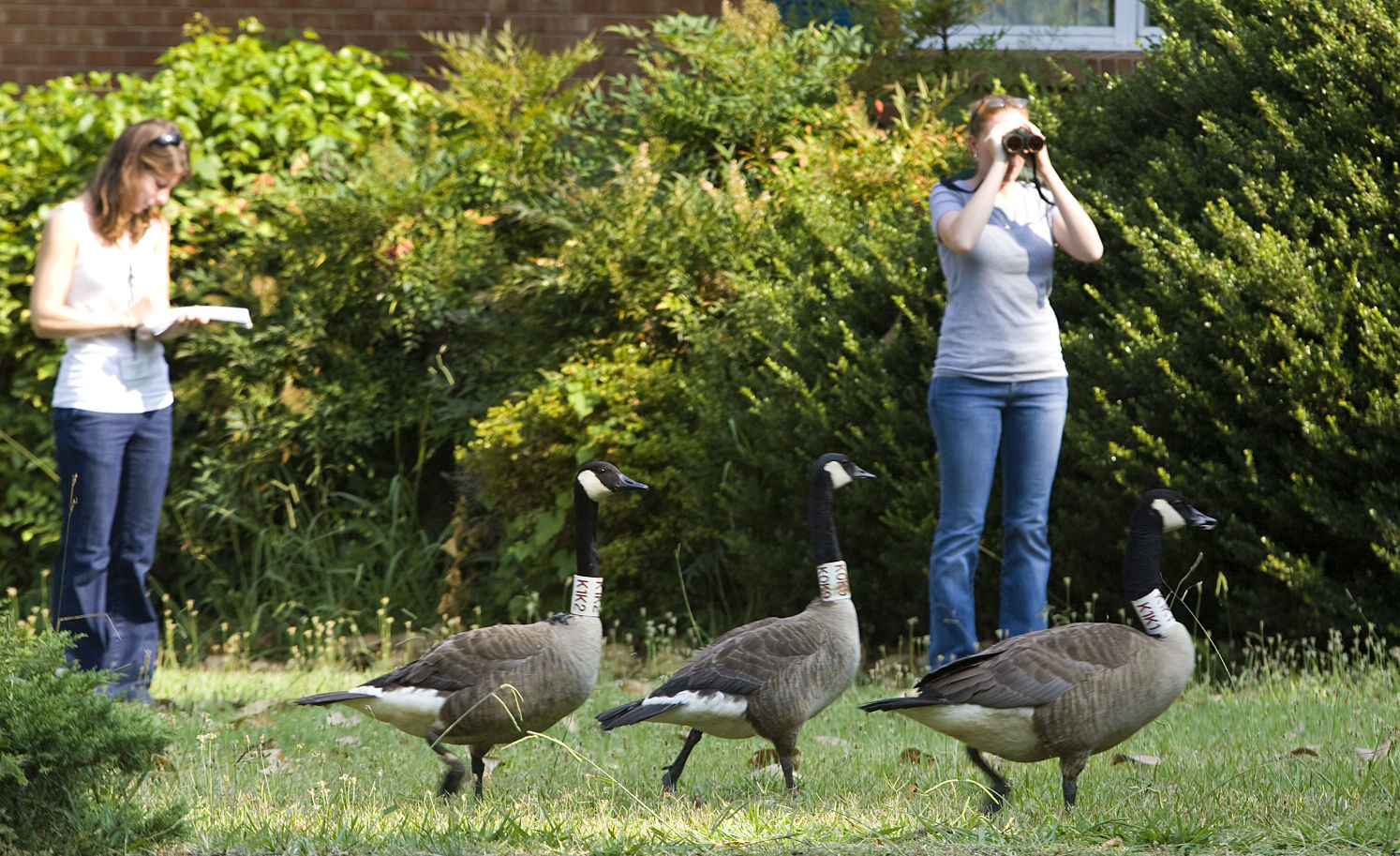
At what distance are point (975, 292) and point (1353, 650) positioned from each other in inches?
88.0

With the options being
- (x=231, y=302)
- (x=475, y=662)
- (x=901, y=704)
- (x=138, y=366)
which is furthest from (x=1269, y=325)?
(x=231, y=302)

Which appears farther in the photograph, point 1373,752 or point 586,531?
point 586,531

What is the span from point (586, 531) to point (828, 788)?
1.15m

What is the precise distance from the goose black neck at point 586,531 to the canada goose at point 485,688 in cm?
19

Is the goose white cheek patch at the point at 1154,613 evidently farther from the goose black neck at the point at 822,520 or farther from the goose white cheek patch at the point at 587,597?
the goose white cheek patch at the point at 587,597

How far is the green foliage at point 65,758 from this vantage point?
3.05 meters

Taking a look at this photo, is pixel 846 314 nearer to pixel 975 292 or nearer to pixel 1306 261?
pixel 975 292

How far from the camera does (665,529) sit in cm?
729

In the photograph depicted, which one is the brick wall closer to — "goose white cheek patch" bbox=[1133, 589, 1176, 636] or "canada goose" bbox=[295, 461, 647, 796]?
"canada goose" bbox=[295, 461, 647, 796]

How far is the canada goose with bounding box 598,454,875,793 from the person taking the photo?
13.0ft

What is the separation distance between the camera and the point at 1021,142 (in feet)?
16.8

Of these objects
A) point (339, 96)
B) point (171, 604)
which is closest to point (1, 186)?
point (339, 96)

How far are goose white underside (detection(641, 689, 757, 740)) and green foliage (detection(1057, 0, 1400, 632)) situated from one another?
2.52 meters

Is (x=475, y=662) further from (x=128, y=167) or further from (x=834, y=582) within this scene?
(x=128, y=167)
